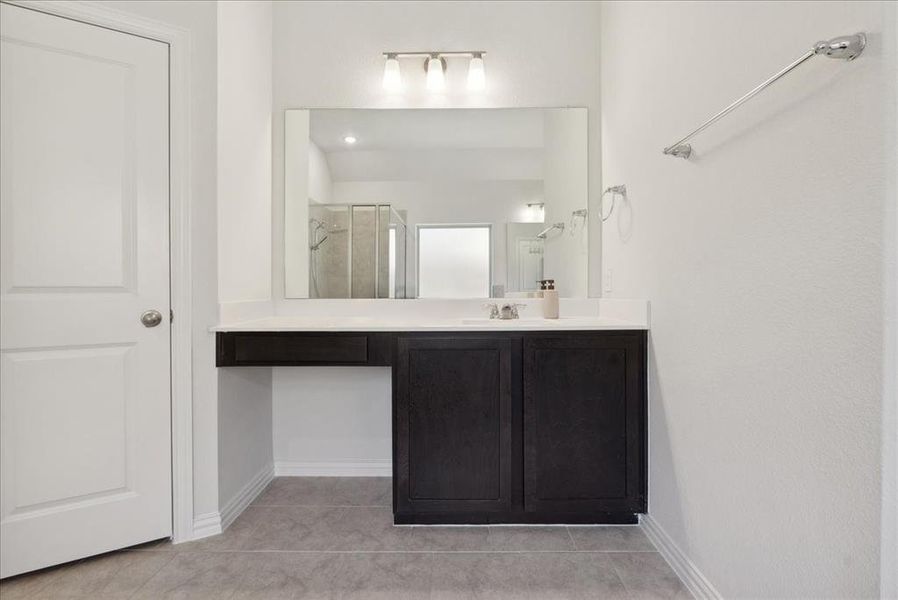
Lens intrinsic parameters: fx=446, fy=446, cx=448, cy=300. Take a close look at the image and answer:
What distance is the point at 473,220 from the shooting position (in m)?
2.37

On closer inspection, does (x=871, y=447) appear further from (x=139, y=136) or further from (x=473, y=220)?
(x=139, y=136)

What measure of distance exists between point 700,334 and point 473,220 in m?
1.28

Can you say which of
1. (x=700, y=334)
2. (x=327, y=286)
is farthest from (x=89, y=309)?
(x=700, y=334)

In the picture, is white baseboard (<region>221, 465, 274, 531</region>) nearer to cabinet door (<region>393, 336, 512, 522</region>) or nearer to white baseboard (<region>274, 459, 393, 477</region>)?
white baseboard (<region>274, 459, 393, 477</region>)

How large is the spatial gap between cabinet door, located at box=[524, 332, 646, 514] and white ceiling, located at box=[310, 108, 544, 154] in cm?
119

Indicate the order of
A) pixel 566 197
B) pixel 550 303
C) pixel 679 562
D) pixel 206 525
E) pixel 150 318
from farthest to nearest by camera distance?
pixel 566 197 → pixel 550 303 → pixel 206 525 → pixel 150 318 → pixel 679 562

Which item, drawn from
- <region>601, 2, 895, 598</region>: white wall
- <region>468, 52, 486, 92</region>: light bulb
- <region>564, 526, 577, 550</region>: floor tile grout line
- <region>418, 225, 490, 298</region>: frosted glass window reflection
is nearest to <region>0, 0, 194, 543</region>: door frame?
<region>418, 225, 490, 298</region>: frosted glass window reflection

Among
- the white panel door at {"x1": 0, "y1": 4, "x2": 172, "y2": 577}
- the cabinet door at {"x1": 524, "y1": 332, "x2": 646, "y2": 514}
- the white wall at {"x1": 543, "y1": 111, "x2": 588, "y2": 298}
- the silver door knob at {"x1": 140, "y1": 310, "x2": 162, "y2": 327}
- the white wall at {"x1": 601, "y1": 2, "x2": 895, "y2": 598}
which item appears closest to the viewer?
the white wall at {"x1": 601, "y1": 2, "x2": 895, "y2": 598}

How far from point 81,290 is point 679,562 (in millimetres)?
2308

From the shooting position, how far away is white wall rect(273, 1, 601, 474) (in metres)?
2.35

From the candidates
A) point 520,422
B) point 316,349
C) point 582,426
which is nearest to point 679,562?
point 582,426

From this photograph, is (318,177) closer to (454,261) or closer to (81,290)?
(454,261)

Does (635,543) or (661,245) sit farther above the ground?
(661,245)

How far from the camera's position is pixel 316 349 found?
182 centimetres
